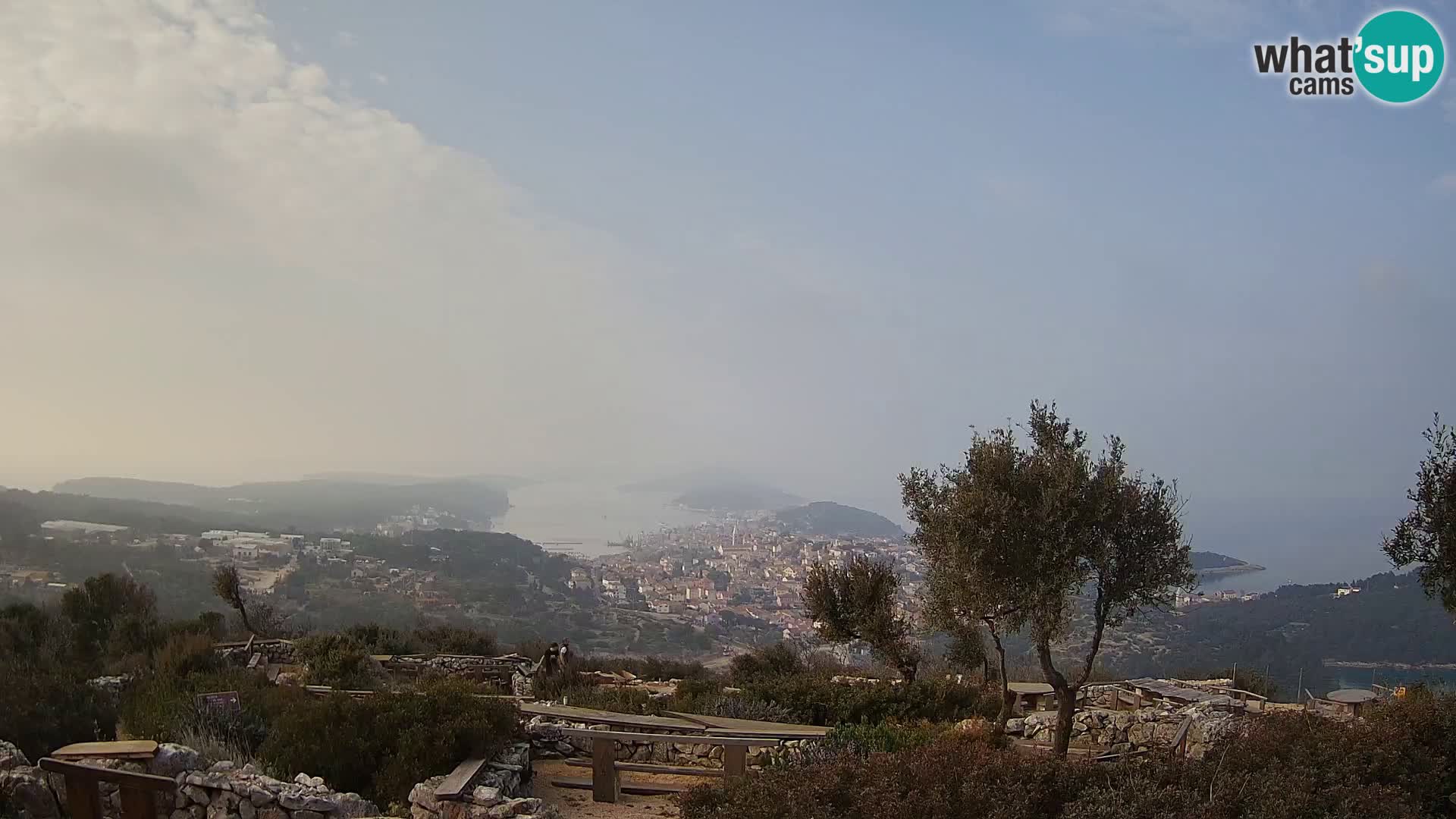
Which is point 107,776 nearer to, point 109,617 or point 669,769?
point 669,769

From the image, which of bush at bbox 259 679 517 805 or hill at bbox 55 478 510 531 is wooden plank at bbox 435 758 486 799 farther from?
hill at bbox 55 478 510 531

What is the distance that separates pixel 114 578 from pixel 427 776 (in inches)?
674

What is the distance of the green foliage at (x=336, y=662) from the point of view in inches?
573

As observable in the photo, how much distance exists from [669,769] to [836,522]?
66.4 m

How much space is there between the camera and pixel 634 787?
1001 cm

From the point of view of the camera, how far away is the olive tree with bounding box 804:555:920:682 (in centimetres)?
1670

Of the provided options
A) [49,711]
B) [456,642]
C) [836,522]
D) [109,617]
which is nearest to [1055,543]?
[49,711]

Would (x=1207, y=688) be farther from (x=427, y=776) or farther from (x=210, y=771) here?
(x=210, y=771)

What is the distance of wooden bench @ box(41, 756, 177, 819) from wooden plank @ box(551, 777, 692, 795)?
476 cm

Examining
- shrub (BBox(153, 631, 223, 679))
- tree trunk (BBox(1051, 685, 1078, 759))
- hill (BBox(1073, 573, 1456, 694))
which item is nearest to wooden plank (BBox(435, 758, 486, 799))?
shrub (BBox(153, 631, 223, 679))

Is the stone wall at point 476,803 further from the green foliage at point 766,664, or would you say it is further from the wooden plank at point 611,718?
the green foliage at point 766,664

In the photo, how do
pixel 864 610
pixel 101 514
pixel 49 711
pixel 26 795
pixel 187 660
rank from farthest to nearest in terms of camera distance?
1. pixel 101 514
2. pixel 864 610
3. pixel 187 660
4. pixel 49 711
5. pixel 26 795

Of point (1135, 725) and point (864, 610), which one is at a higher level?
point (864, 610)

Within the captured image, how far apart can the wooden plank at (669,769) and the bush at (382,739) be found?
170 centimetres
